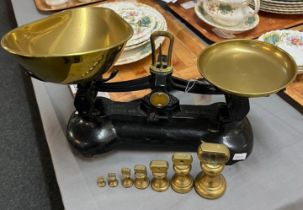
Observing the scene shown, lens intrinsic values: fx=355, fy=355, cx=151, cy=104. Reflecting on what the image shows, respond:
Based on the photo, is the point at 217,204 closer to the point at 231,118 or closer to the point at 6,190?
the point at 231,118

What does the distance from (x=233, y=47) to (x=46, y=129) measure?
0.39m

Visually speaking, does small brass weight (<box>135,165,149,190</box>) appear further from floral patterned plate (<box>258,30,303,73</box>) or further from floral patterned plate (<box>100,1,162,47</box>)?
floral patterned plate (<box>258,30,303,73</box>)

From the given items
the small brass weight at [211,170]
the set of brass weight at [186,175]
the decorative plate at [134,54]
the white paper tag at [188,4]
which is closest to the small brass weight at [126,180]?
the set of brass weight at [186,175]

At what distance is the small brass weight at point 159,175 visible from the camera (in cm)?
55

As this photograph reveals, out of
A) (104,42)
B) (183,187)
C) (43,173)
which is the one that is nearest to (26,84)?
(43,173)

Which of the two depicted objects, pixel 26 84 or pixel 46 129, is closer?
pixel 46 129

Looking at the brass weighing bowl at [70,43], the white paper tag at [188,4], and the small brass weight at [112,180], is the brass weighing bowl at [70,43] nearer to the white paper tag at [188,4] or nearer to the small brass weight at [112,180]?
the small brass weight at [112,180]

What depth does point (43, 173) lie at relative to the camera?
50.0 inches

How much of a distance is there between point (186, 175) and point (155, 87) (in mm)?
153

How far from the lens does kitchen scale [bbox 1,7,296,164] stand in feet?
1.82

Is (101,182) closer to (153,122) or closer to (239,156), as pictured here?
(153,122)

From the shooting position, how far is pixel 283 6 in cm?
97

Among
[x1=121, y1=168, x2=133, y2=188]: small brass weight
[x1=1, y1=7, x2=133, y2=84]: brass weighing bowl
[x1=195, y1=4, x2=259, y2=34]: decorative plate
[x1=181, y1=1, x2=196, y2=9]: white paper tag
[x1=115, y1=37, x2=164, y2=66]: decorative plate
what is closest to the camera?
[x1=1, y1=7, x2=133, y2=84]: brass weighing bowl

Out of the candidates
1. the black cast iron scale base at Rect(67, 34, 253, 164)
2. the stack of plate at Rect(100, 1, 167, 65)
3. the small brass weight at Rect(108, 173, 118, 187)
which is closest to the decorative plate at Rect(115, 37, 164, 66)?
the stack of plate at Rect(100, 1, 167, 65)
